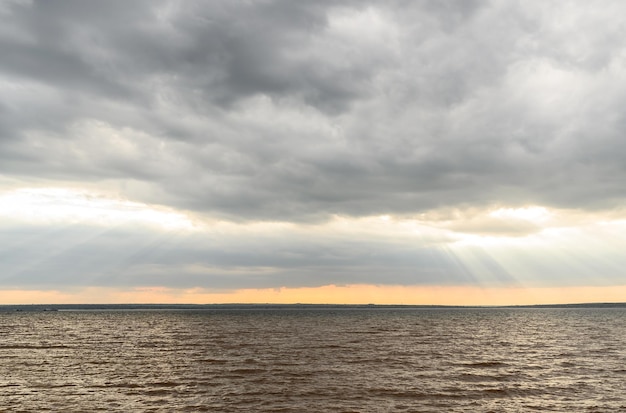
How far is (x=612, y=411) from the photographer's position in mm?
28906

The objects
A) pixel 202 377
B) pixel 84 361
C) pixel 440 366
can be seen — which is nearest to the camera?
pixel 202 377

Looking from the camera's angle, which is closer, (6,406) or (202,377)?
(6,406)

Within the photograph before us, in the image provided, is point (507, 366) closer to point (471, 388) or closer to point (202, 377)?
point (471, 388)

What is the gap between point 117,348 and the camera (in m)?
64.6

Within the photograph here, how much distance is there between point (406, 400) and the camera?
104ft

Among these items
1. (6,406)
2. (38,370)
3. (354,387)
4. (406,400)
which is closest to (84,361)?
(38,370)

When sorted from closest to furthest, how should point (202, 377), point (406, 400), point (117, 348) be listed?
point (406, 400) < point (202, 377) < point (117, 348)

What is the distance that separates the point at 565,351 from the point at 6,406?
188 ft

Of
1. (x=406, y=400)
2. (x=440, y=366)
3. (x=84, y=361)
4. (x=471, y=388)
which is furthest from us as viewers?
(x=84, y=361)

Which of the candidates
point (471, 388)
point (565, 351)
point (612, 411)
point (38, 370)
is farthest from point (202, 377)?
point (565, 351)

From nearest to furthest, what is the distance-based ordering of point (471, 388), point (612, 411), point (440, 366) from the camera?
point (612, 411) < point (471, 388) < point (440, 366)

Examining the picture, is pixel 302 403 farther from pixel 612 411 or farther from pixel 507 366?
pixel 507 366

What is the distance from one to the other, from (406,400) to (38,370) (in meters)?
32.2

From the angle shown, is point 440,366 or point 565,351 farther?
point 565,351
